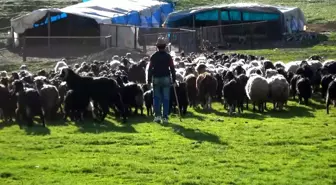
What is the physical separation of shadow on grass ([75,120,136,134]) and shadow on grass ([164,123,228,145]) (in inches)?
50.2

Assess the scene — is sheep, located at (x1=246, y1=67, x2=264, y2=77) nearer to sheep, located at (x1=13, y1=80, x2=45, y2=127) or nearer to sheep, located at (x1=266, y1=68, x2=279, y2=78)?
sheep, located at (x1=266, y1=68, x2=279, y2=78)

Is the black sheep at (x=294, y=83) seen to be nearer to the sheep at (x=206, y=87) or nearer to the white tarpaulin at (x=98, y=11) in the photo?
the sheep at (x=206, y=87)

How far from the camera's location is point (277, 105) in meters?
24.5

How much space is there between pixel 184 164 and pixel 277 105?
11.2m

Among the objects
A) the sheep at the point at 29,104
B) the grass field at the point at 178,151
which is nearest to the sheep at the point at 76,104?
the grass field at the point at 178,151

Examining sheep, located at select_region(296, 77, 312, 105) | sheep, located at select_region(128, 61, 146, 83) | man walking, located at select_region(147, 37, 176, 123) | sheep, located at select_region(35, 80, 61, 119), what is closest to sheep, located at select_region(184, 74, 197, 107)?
sheep, located at select_region(296, 77, 312, 105)

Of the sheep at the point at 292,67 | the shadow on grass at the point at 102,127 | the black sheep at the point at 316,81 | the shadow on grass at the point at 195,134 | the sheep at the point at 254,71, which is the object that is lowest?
the shadow on grass at the point at 102,127

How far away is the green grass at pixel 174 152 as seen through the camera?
1288cm

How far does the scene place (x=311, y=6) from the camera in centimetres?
10162

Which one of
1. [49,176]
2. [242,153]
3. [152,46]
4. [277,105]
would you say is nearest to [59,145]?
[49,176]

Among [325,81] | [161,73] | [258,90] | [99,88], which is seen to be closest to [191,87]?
[258,90]

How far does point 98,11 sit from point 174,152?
43.3 meters

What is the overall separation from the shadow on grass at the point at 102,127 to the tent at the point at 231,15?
44.9m

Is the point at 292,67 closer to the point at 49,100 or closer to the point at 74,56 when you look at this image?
the point at 49,100
